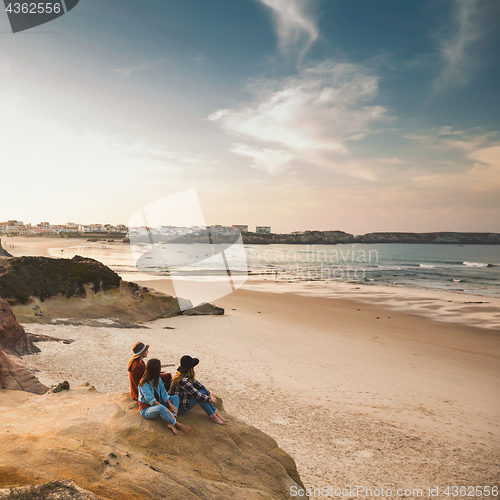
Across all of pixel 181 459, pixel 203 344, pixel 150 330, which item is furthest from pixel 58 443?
pixel 150 330

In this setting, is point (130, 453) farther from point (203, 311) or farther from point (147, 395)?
point (203, 311)

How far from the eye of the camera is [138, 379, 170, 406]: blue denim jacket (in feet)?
12.5

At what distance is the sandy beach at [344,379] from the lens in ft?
17.6

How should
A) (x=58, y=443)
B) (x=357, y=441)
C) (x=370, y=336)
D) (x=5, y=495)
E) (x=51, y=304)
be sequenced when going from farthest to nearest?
(x=370, y=336) → (x=51, y=304) → (x=357, y=441) → (x=58, y=443) → (x=5, y=495)

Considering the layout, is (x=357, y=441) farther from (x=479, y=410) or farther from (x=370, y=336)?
(x=370, y=336)

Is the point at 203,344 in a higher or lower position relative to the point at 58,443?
lower

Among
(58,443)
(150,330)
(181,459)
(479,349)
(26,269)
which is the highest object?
(26,269)

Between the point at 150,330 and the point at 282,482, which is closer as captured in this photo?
the point at 282,482

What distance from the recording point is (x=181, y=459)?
3457 millimetres

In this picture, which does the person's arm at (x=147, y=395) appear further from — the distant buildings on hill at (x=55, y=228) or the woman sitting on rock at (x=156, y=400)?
the distant buildings on hill at (x=55, y=228)

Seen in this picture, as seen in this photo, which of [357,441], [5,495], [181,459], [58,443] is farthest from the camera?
[357,441]

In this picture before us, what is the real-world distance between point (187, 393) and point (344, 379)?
227 inches

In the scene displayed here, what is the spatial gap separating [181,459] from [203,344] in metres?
→ 7.67

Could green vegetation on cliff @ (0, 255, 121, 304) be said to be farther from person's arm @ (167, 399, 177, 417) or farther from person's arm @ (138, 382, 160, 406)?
person's arm @ (167, 399, 177, 417)
